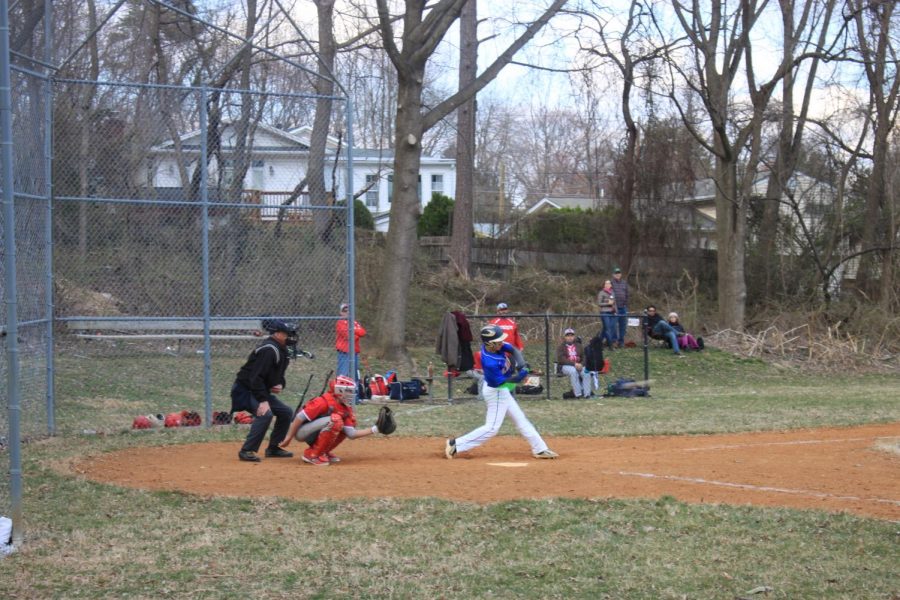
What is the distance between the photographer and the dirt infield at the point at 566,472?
9086 mm

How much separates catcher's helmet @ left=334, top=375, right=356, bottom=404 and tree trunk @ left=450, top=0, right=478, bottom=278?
1914 centimetres

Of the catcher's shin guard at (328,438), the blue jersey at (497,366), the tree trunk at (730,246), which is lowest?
the catcher's shin guard at (328,438)

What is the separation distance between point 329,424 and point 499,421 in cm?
192

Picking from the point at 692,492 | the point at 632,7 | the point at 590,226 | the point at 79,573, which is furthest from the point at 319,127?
the point at 79,573

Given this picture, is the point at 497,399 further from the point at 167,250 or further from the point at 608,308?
the point at 608,308

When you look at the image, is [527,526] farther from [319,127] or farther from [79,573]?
[319,127]

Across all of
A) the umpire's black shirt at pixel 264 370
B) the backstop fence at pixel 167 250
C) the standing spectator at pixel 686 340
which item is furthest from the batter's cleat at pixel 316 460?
the standing spectator at pixel 686 340

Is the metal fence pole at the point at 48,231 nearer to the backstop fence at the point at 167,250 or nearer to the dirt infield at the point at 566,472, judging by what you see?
the backstop fence at the point at 167,250

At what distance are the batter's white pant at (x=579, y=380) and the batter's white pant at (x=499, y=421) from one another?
794 cm

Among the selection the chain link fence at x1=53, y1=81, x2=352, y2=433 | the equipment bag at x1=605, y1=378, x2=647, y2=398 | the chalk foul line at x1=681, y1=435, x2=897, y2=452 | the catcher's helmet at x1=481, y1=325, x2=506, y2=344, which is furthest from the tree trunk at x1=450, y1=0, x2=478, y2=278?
the catcher's helmet at x1=481, y1=325, x2=506, y2=344

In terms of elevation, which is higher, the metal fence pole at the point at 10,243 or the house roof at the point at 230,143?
the house roof at the point at 230,143

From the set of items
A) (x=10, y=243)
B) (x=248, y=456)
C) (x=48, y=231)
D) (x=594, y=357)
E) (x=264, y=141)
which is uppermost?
(x=264, y=141)

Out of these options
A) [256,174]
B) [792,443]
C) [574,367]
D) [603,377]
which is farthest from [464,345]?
[792,443]

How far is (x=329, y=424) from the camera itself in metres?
10.9
